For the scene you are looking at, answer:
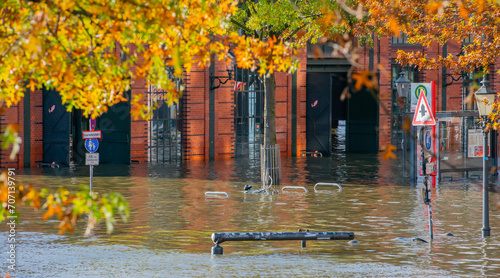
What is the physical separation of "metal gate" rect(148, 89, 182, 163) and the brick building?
4 cm

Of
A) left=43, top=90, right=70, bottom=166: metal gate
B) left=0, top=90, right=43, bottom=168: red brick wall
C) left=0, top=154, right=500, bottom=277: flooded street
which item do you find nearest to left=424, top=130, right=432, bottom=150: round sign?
left=0, top=154, right=500, bottom=277: flooded street

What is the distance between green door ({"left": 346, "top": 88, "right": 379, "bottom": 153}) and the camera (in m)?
35.7

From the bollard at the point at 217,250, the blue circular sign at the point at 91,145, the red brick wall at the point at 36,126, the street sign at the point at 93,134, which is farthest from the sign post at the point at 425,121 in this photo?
the red brick wall at the point at 36,126

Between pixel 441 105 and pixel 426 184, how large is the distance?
23.3 meters

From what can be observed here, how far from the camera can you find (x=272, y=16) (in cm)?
1969

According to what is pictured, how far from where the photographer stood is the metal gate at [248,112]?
105ft

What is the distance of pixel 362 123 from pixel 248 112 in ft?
21.2

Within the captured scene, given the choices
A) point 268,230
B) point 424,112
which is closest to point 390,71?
point 424,112

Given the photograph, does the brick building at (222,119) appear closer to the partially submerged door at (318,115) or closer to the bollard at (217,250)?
the partially submerged door at (318,115)

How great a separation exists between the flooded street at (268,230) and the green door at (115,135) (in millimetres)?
4485

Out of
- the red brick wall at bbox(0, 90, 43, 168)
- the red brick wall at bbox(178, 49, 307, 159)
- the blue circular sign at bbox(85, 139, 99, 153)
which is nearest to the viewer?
the blue circular sign at bbox(85, 139, 99, 153)

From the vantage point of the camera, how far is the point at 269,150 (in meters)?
21.0

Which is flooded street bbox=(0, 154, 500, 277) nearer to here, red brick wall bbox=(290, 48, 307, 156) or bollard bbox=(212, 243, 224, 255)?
bollard bbox=(212, 243, 224, 255)

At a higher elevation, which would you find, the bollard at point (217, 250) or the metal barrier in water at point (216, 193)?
the metal barrier in water at point (216, 193)
